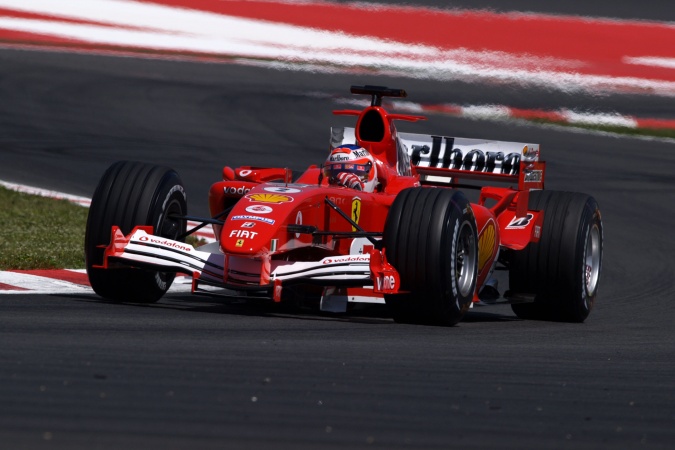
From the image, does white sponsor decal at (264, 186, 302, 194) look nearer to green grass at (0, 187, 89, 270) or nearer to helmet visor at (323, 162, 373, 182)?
helmet visor at (323, 162, 373, 182)

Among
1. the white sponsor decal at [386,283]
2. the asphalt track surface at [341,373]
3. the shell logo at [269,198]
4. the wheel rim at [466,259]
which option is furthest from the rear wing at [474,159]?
the white sponsor decal at [386,283]

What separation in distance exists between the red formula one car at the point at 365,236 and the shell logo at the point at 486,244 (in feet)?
0.04

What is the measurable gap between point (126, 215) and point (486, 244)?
2506 millimetres

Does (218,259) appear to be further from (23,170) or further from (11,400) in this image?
(23,170)

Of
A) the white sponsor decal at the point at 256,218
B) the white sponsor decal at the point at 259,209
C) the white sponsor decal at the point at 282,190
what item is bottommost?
the white sponsor decal at the point at 256,218

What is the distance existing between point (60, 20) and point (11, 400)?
1910cm

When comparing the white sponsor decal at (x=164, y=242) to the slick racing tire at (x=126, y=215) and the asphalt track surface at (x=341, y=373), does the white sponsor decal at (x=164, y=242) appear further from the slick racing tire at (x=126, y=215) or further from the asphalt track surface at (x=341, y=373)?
the asphalt track surface at (x=341, y=373)

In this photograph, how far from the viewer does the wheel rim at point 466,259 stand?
8594 millimetres

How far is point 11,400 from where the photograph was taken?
4.89 meters

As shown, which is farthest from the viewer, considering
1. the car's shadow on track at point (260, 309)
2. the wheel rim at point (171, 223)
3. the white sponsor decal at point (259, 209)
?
the wheel rim at point (171, 223)

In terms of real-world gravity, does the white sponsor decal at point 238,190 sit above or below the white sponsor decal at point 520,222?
above

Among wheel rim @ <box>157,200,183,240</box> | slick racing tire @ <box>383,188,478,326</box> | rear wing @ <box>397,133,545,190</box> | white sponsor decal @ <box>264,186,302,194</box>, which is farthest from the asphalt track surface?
rear wing @ <box>397,133,545,190</box>

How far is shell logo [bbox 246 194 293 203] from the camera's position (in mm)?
8281

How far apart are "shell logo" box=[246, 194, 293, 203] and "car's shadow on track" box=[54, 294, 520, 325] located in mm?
609
